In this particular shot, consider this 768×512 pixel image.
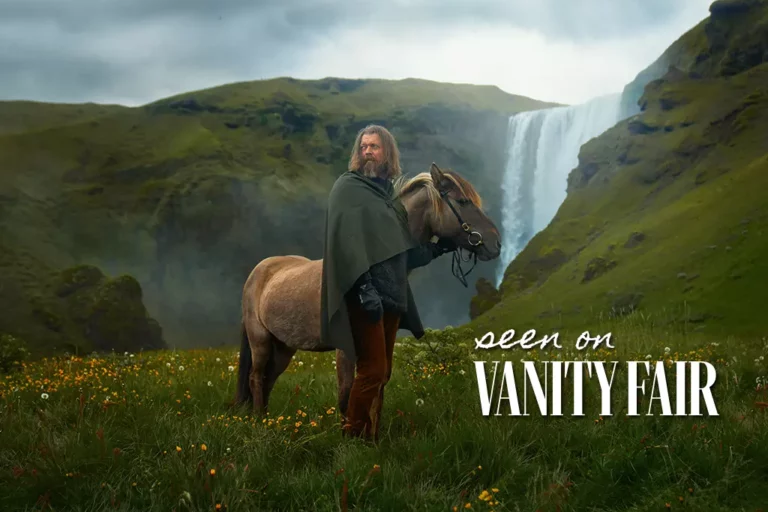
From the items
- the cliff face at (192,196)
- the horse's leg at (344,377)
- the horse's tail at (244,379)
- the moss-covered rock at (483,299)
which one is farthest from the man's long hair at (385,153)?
the cliff face at (192,196)

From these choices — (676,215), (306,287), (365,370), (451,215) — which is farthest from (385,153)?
(676,215)

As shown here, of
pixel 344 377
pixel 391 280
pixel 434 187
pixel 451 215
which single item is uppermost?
pixel 434 187

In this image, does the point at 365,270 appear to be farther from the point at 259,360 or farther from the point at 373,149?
the point at 259,360

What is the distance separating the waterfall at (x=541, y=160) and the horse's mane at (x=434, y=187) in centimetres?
6234

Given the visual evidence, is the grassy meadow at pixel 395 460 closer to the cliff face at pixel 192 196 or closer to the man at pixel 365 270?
the man at pixel 365 270

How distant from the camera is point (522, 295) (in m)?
43.0

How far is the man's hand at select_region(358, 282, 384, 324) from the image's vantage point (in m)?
4.89

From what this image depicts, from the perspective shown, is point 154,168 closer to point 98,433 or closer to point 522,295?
point 522,295

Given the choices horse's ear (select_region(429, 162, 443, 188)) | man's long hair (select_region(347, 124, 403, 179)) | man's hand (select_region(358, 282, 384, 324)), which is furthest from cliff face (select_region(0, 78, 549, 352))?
man's hand (select_region(358, 282, 384, 324))

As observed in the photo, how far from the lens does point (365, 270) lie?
4977mm

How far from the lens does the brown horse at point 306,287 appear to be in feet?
18.5

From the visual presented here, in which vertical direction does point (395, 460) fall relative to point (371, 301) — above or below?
below

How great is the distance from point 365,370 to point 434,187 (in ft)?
6.04

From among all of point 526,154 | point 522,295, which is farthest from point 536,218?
point 522,295
